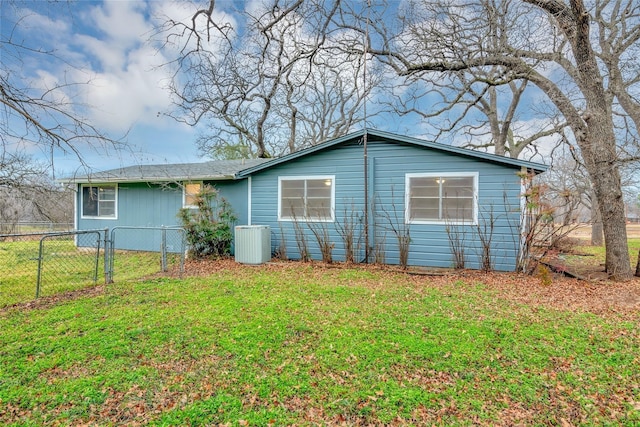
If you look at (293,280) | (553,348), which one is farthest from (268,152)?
(553,348)

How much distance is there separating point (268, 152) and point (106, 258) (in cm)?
1516

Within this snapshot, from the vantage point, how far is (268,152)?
2022cm

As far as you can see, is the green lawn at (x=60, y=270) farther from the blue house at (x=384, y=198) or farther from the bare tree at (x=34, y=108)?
the blue house at (x=384, y=198)

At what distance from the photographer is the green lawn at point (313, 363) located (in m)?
2.30

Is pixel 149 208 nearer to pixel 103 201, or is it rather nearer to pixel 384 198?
pixel 103 201

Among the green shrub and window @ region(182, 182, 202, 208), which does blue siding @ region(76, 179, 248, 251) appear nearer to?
window @ region(182, 182, 202, 208)

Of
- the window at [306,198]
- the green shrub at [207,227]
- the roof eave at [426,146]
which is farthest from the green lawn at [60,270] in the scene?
the roof eave at [426,146]

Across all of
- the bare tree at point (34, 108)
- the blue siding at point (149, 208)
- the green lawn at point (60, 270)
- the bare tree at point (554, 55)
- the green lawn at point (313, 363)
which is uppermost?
the bare tree at point (554, 55)

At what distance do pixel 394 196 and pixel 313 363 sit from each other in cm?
551

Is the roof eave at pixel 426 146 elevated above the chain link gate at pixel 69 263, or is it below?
above

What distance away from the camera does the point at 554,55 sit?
7.41 meters

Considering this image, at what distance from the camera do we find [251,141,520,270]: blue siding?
7066mm

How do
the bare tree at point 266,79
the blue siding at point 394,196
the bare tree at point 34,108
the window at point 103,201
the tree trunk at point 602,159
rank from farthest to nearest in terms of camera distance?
the window at point 103,201 < the blue siding at point 394,196 < the tree trunk at point 602,159 < the bare tree at point 266,79 < the bare tree at point 34,108

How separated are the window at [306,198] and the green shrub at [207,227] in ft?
5.15
